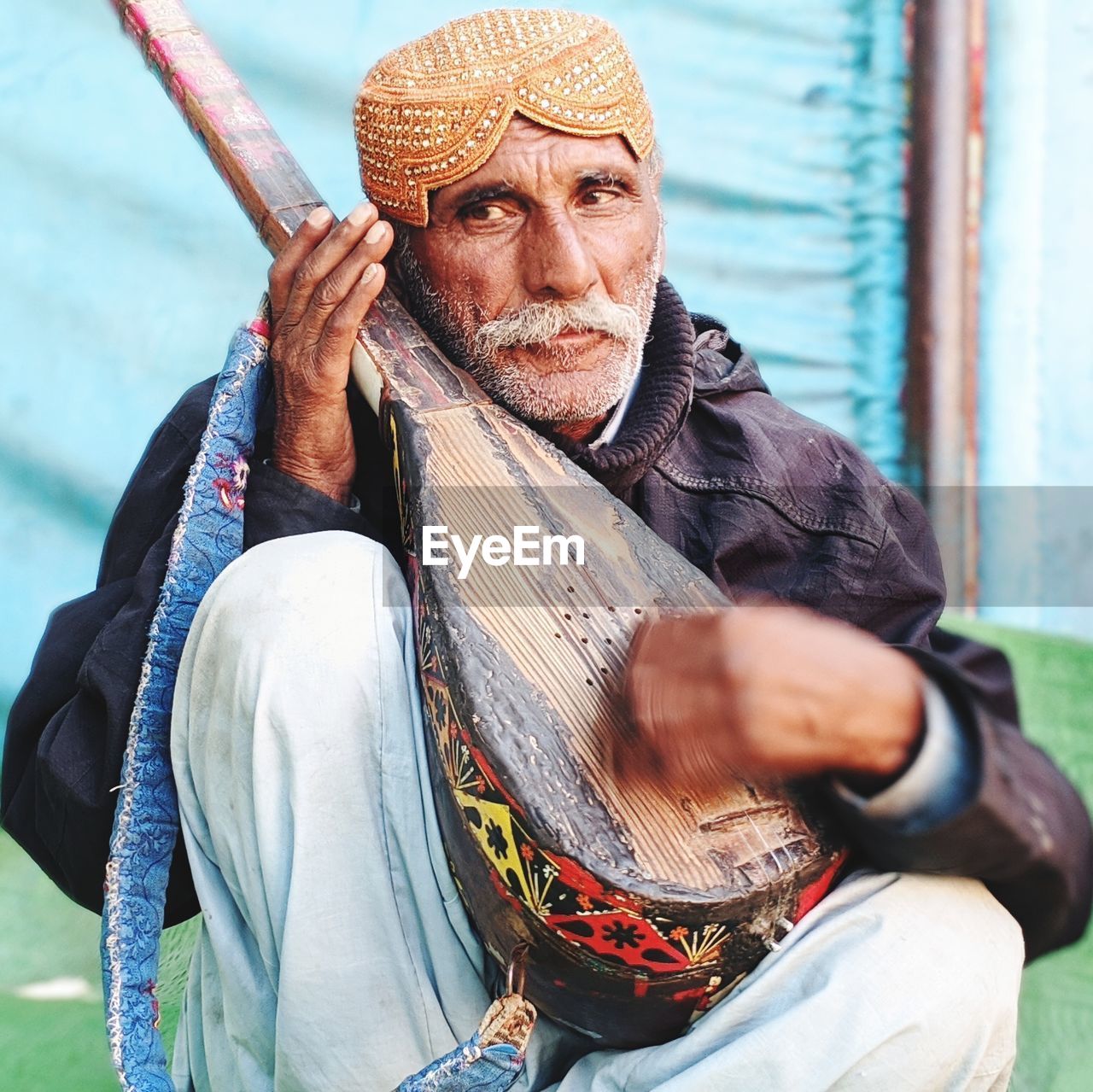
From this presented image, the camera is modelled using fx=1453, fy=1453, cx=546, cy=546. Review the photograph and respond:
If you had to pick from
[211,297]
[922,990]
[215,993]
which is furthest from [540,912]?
[211,297]

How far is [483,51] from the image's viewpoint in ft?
7.16

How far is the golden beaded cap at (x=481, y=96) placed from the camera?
7.02ft

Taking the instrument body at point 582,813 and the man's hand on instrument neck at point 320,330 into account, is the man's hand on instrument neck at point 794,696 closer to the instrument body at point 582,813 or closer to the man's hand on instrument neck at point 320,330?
the instrument body at point 582,813

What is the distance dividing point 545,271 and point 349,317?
0.99 ft

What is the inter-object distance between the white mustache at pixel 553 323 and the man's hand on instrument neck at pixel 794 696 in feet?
2.65

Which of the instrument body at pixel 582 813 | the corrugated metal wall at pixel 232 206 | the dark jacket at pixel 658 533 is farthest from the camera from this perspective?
the corrugated metal wall at pixel 232 206

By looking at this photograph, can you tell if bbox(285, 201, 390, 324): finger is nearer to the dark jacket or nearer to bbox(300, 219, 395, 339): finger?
bbox(300, 219, 395, 339): finger

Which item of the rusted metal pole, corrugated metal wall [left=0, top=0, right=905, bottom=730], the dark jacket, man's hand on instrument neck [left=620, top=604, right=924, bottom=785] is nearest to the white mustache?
the dark jacket

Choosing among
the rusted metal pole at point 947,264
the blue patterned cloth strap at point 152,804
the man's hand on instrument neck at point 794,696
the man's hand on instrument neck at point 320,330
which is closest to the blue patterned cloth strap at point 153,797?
the blue patterned cloth strap at point 152,804

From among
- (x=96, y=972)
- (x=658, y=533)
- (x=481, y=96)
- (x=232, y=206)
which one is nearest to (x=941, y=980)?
(x=658, y=533)

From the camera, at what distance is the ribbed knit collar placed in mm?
2166

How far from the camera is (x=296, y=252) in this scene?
6.78 feet

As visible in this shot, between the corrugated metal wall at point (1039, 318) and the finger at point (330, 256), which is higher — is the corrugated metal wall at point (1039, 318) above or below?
below

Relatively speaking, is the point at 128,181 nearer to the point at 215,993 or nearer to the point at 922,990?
the point at 215,993
